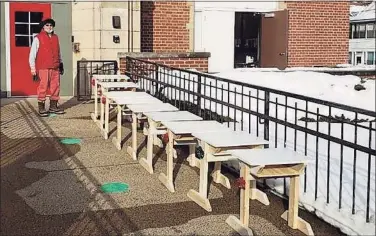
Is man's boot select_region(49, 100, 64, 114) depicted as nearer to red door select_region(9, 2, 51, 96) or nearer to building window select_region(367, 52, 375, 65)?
red door select_region(9, 2, 51, 96)

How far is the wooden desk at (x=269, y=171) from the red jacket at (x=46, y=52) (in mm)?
6123

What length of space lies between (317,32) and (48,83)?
29.4 feet

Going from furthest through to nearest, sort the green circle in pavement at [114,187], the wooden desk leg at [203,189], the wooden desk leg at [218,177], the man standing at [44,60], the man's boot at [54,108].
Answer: the man's boot at [54,108] → the man standing at [44,60] → the wooden desk leg at [218,177] → the green circle in pavement at [114,187] → the wooden desk leg at [203,189]

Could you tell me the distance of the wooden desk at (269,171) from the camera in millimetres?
4523

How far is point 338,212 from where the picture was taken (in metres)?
4.77

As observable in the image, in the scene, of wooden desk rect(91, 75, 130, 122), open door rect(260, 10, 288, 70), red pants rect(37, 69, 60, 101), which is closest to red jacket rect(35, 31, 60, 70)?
red pants rect(37, 69, 60, 101)

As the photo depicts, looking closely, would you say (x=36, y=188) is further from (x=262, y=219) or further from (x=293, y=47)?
(x=293, y=47)

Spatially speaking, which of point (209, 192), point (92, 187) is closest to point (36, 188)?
point (92, 187)

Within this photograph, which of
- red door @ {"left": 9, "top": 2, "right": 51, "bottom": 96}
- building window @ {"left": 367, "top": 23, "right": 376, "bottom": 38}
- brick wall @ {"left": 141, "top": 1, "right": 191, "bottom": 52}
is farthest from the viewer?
building window @ {"left": 367, "top": 23, "right": 376, "bottom": 38}

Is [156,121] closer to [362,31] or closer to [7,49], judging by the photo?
[7,49]

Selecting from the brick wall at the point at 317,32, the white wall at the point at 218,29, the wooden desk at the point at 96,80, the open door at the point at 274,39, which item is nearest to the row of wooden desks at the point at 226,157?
the wooden desk at the point at 96,80

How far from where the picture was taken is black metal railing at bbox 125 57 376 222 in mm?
4949

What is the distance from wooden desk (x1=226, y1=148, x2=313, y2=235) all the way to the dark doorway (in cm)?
1171

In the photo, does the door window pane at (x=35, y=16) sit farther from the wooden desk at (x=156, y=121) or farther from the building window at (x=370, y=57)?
the building window at (x=370, y=57)
